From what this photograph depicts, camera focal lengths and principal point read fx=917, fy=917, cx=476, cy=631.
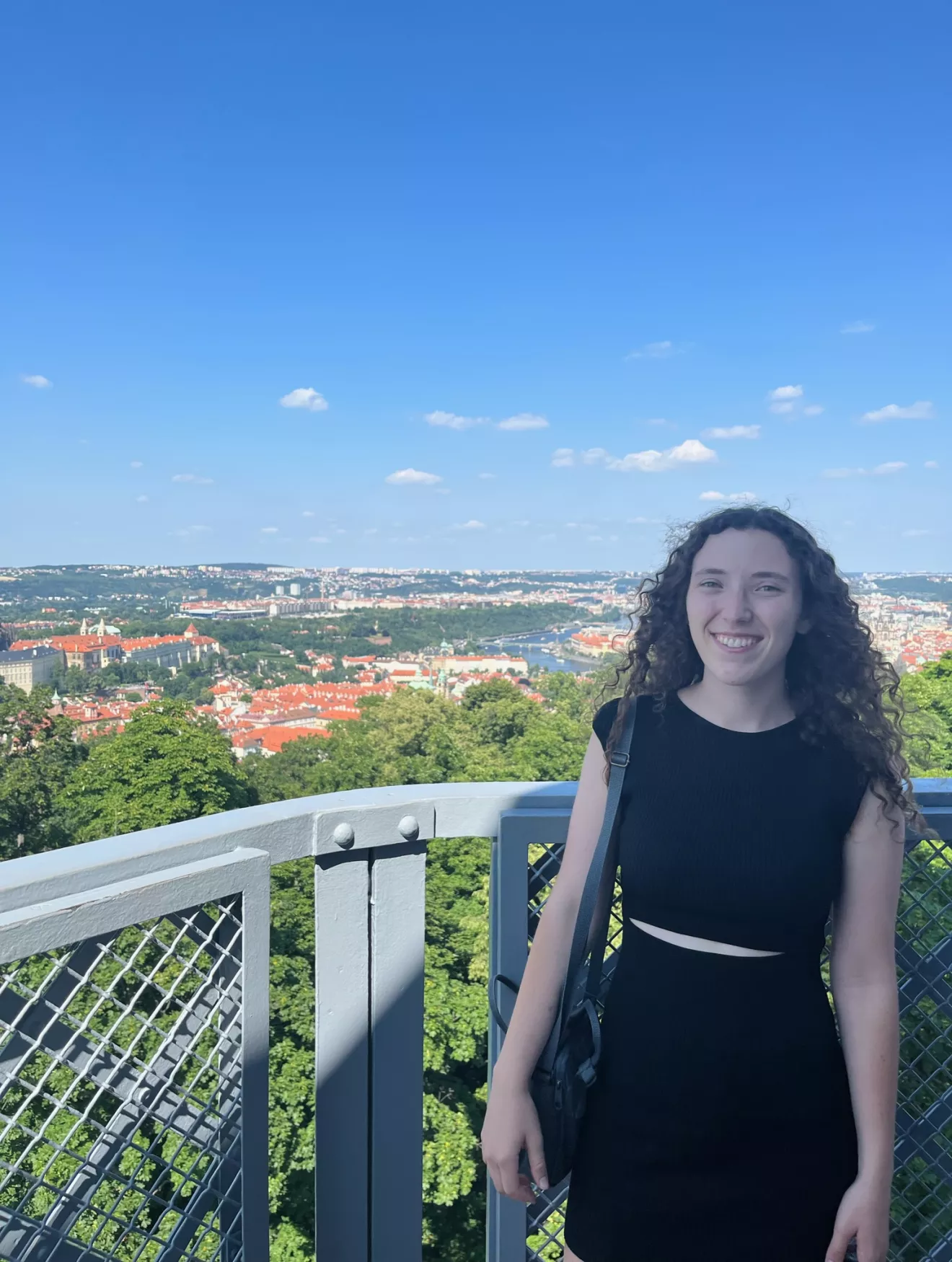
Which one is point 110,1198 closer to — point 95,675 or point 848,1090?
point 848,1090

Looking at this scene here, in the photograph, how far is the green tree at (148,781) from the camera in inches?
994

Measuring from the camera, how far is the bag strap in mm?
1188

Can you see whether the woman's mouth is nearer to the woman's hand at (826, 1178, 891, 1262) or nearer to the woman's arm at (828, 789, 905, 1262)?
the woman's arm at (828, 789, 905, 1262)

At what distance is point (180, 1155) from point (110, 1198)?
0.32 ft

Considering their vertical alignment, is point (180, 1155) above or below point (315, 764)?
above

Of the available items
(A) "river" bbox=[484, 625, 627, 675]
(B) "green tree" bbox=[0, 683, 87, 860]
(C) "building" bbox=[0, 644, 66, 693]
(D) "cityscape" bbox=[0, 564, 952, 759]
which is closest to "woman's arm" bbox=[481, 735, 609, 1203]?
(B) "green tree" bbox=[0, 683, 87, 860]

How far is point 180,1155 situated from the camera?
127 cm

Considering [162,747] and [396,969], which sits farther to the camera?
[162,747]

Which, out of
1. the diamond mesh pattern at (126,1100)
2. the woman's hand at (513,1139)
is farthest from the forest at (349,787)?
the diamond mesh pattern at (126,1100)

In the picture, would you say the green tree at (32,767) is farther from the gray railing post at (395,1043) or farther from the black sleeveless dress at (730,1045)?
the black sleeveless dress at (730,1045)

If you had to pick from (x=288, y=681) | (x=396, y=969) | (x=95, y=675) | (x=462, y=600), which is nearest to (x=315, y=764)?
(x=95, y=675)

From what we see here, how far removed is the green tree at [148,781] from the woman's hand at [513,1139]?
2469 cm

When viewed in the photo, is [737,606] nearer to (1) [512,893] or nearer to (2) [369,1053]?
(1) [512,893]

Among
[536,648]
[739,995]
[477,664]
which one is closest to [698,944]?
[739,995]
